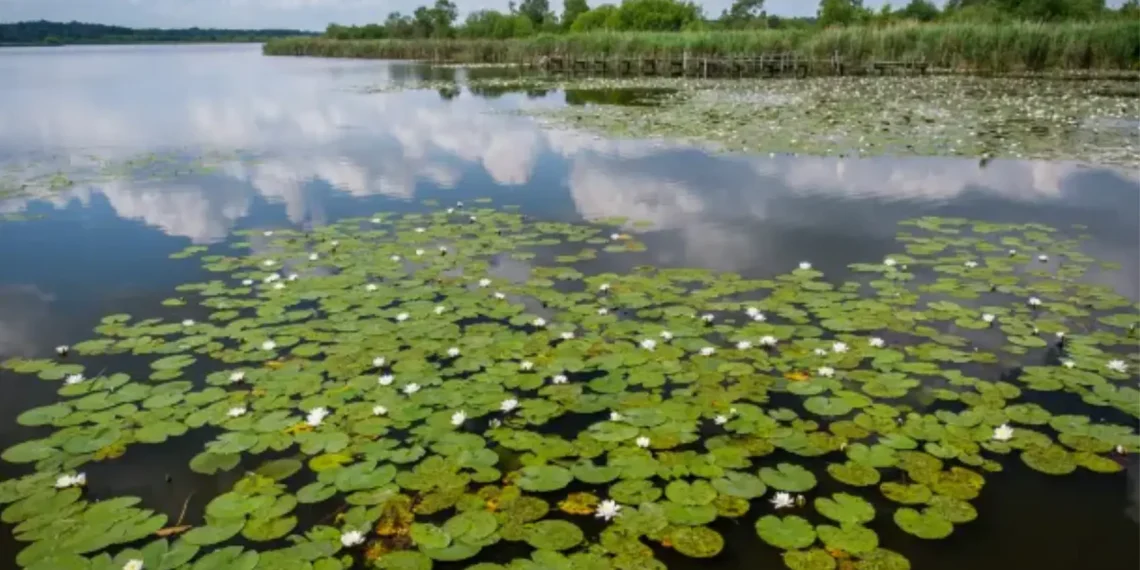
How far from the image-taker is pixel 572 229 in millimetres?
6980

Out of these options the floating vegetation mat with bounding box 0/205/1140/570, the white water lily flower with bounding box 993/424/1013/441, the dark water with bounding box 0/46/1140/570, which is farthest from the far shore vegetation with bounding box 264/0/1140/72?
A: the white water lily flower with bounding box 993/424/1013/441

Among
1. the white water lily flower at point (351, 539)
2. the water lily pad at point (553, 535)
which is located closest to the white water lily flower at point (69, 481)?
the white water lily flower at point (351, 539)

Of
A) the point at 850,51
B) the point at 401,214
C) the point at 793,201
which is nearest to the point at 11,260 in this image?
the point at 401,214

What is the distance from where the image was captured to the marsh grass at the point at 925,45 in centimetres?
2484

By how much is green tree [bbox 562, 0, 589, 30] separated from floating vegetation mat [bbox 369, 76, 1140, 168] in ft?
173

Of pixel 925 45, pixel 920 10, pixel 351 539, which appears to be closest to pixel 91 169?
pixel 351 539

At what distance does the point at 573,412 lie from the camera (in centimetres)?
359

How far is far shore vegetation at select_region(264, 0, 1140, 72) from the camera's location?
2533 centimetres

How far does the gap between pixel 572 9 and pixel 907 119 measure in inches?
2482

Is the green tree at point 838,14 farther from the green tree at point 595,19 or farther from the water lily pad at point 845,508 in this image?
the water lily pad at point 845,508

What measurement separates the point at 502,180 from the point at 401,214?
2.10 metres

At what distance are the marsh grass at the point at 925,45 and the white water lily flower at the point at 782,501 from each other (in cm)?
2858

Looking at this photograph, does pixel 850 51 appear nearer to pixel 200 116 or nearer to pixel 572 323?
pixel 200 116

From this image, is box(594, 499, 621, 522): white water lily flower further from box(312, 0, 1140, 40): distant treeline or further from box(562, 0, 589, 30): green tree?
box(562, 0, 589, 30): green tree
